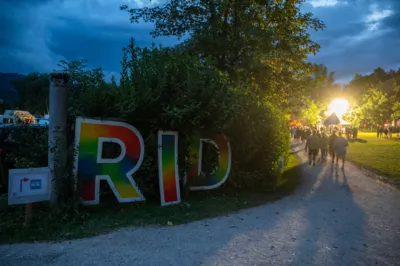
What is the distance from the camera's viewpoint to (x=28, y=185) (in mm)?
5691

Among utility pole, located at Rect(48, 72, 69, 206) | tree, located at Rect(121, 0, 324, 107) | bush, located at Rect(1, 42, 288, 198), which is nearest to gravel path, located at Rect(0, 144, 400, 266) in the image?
utility pole, located at Rect(48, 72, 69, 206)

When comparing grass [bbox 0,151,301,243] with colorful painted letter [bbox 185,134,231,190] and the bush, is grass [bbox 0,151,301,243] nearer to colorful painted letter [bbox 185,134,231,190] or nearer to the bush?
colorful painted letter [bbox 185,134,231,190]

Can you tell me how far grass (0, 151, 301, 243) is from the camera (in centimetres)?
536

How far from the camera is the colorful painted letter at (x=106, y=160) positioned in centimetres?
670

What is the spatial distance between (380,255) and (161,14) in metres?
14.8

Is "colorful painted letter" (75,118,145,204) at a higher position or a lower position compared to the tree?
lower

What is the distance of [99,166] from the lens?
271 inches

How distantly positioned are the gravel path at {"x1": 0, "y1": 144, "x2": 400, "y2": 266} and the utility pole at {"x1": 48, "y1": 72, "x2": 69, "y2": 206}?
1.79 meters

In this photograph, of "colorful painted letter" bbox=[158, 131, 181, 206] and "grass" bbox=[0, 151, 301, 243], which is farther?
"colorful painted letter" bbox=[158, 131, 181, 206]

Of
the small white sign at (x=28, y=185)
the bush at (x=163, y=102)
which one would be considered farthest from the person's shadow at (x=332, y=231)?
the small white sign at (x=28, y=185)

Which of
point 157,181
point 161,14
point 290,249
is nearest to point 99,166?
point 157,181

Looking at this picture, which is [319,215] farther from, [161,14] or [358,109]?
[358,109]

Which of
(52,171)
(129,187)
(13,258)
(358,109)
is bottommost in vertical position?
(13,258)

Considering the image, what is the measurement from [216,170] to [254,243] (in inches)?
147
